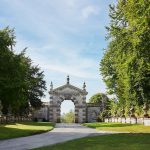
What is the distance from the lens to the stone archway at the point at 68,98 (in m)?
Answer: 112

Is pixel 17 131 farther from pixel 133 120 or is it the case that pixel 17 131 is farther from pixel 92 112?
pixel 92 112

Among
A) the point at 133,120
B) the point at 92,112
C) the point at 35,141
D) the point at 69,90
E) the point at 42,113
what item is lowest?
the point at 35,141

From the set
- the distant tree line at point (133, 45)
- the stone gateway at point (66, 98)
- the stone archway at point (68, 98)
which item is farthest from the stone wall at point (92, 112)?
the distant tree line at point (133, 45)

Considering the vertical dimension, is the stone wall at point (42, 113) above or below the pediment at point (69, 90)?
below

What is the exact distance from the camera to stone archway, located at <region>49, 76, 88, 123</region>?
111562 millimetres

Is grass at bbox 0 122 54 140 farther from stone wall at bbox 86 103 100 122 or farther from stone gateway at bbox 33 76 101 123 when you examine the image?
stone wall at bbox 86 103 100 122

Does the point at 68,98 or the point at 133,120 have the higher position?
the point at 68,98

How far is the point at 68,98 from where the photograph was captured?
112500mm

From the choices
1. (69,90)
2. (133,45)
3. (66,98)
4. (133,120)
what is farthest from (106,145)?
(69,90)

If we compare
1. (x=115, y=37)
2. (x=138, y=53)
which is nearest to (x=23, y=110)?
(x=115, y=37)

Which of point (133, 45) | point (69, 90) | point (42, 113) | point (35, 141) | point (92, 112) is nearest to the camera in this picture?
point (35, 141)

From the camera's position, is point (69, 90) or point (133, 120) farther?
point (69, 90)

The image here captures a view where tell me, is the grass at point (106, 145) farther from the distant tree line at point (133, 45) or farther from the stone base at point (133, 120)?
the stone base at point (133, 120)

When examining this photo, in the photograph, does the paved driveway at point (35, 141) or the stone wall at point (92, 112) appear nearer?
the paved driveway at point (35, 141)
